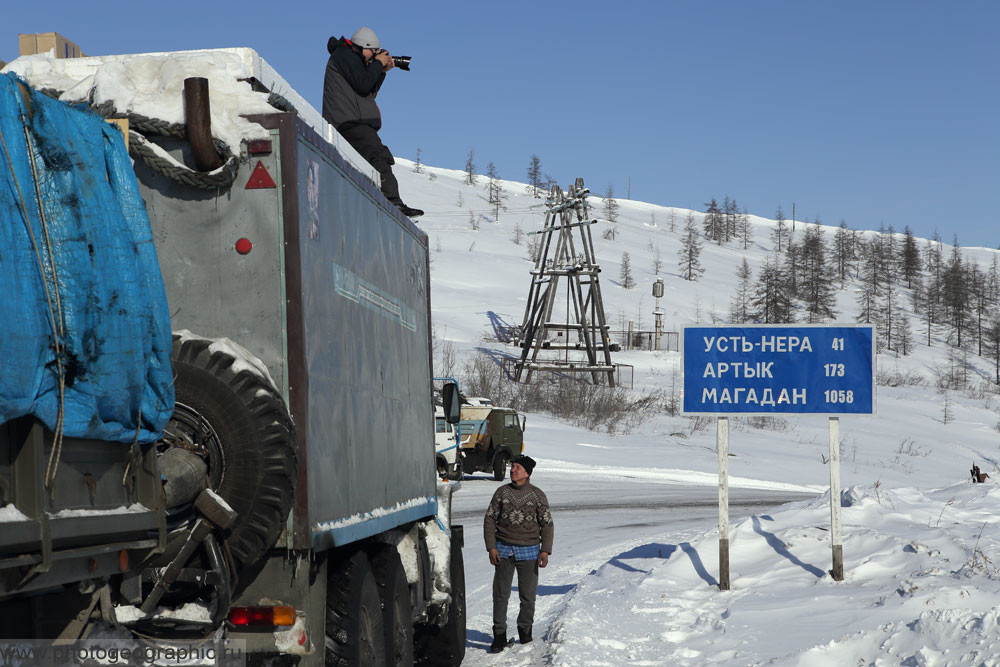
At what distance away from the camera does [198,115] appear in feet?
16.3

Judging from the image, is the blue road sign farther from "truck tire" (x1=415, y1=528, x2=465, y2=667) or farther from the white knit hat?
the white knit hat

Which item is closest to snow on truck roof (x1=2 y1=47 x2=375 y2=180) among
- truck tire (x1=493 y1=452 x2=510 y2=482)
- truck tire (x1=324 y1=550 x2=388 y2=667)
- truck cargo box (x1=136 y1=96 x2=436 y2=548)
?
truck cargo box (x1=136 y1=96 x2=436 y2=548)

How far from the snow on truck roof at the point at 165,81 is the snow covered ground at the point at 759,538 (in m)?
0.03

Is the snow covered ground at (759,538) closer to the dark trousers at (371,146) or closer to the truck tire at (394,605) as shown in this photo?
the truck tire at (394,605)

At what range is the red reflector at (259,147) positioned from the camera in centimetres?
516

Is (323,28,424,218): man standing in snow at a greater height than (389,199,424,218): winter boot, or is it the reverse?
(323,28,424,218): man standing in snow

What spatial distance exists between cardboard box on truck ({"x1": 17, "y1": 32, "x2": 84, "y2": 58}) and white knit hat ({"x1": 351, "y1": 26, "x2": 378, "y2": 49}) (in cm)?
321

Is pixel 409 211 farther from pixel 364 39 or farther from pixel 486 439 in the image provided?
pixel 486 439

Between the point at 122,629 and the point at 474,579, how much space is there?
10364 millimetres

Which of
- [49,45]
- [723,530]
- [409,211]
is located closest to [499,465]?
[723,530]

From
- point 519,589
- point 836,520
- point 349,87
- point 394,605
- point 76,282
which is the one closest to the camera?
point 76,282

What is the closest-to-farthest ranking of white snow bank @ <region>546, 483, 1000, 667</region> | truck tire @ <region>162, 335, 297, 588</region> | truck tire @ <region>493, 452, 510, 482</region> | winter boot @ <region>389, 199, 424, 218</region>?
truck tire @ <region>162, 335, 297, 588</region>, white snow bank @ <region>546, 483, 1000, 667</region>, winter boot @ <region>389, 199, 424, 218</region>, truck tire @ <region>493, 452, 510, 482</region>

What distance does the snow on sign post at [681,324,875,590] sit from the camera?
11164mm

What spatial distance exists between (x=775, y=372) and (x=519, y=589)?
3.70 metres
